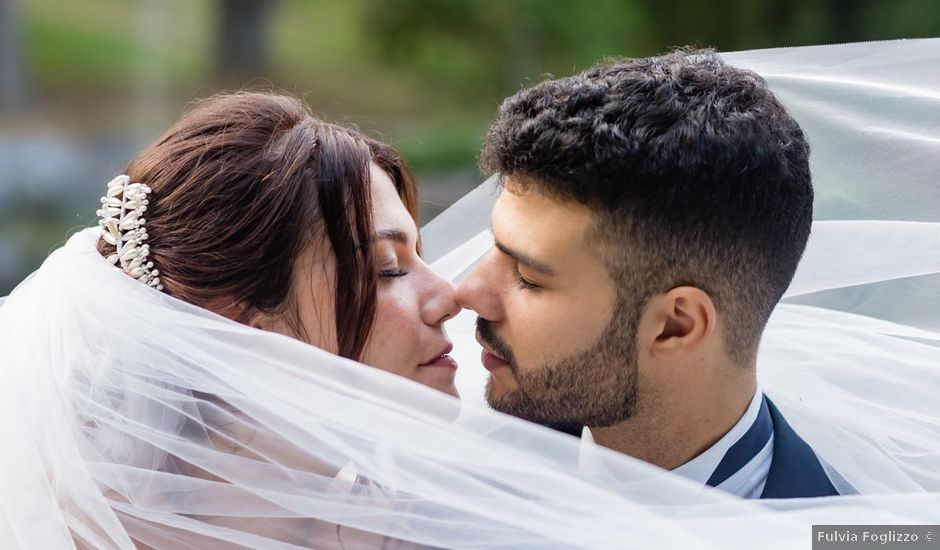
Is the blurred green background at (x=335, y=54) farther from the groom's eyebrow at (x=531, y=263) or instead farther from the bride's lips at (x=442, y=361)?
the groom's eyebrow at (x=531, y=263)

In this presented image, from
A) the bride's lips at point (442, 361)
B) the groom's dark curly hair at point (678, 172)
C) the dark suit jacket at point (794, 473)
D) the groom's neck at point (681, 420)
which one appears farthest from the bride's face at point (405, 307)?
the dark suit jacket at point (794, 473)

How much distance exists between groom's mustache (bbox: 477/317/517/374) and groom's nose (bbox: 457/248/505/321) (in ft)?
0.12

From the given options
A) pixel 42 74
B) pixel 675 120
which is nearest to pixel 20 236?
pixel 42 74

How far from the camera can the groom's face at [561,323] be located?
255 cm

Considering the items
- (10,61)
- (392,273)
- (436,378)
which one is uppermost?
(392,273)

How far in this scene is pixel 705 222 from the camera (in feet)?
8.22

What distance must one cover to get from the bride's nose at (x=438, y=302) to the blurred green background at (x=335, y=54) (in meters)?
13.5

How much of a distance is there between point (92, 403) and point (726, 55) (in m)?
2.06

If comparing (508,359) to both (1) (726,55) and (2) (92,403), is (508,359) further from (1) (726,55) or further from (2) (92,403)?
(1) (726,55)

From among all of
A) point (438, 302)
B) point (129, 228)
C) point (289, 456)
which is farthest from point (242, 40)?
Answer: point (289, 456)

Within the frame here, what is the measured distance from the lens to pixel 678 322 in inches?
101

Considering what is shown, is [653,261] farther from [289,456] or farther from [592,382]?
[289,456]

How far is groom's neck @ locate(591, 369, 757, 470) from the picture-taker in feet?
8.54

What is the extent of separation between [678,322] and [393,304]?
0.74 meters
